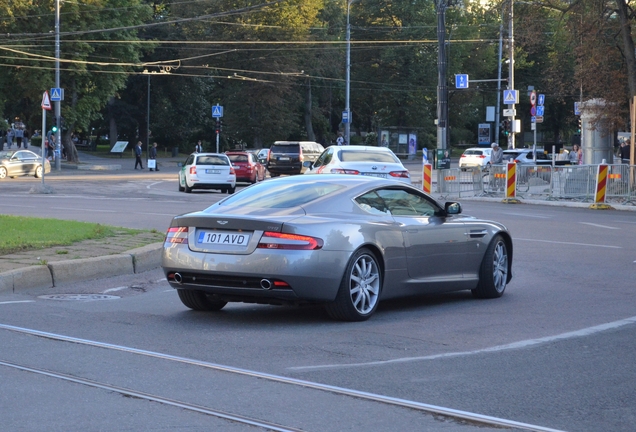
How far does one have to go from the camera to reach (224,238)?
8.74 metres

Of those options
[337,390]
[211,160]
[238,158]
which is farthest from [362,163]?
[337,390]

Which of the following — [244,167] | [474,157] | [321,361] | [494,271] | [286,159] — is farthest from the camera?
[474,157]

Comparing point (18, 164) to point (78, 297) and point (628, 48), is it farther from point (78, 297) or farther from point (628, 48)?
point (78, 297)

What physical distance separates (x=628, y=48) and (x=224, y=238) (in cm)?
2575

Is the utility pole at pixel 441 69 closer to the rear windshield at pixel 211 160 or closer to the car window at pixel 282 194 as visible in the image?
the rear windshield at pixel 211 160

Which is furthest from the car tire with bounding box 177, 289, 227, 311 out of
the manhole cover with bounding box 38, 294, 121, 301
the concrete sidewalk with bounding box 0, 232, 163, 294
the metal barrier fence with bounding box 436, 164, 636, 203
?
the metal barrier fence with bounding box 436, 164, 636, 203

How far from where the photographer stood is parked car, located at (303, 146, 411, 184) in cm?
2617

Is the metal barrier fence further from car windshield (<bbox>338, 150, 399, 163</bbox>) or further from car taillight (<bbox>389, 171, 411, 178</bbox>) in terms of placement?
car taillight (<bbox>389, 171, 411, 178</bbox>)

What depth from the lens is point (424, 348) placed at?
7660 millimetres

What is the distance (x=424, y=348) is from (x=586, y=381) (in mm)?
1476

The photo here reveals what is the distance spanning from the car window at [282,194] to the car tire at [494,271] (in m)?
1.98

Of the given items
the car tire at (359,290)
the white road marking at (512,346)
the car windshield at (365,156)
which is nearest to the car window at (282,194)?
the car tire at (359,290)

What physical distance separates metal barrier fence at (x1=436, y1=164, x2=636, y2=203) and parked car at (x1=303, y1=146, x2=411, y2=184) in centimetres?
590

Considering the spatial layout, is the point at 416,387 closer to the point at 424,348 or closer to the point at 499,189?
the point at 424,348
